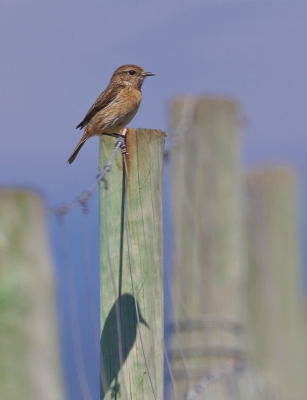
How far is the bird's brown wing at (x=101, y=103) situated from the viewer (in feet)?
23.3

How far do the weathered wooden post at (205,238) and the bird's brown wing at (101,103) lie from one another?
163cm

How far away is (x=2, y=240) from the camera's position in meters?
2.34

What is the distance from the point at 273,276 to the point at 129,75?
8.53 ft

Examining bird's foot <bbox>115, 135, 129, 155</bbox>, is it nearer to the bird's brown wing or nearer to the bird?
the bird

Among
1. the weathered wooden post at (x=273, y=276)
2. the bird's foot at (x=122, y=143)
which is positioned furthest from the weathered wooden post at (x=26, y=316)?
the weathered wooden post at (x=273, y=276)

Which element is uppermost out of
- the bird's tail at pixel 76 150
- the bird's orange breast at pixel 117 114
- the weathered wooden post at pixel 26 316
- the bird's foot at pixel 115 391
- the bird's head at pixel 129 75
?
the bird's head at pixel 129 75

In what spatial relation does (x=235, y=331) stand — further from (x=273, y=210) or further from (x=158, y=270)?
(x=158, y=270)

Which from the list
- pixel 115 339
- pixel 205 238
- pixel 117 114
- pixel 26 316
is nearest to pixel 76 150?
pixel 117 114

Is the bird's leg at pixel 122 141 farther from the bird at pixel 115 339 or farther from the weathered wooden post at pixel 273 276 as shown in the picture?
the weathered wooden post at pixel 273 276

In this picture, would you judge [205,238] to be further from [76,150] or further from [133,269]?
[76,150]

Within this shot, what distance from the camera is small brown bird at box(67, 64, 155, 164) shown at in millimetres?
6781

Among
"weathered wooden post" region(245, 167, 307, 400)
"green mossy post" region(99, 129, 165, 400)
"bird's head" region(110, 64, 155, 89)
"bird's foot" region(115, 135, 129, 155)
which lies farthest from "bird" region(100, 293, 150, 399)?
"bird's head" region(110, 64, 155, 89)

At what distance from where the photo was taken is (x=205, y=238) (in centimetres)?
539

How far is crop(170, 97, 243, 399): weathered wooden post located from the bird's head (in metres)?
1.94
